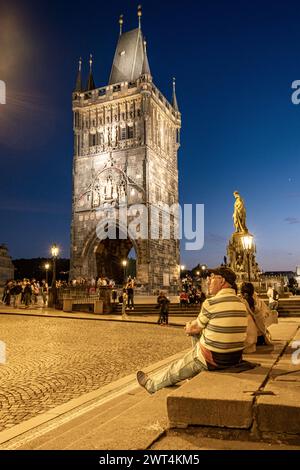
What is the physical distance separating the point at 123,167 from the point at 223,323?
123 ft

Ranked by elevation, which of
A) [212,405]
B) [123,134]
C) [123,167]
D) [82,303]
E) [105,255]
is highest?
[123,134]

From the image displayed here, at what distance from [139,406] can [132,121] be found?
1543 inches

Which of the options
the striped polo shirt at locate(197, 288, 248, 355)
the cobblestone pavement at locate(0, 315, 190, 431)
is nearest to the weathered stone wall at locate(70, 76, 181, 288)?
the cobblestone pavement at locate(0, 315, 190, 431)

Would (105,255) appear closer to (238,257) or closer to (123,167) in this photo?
(123,167)

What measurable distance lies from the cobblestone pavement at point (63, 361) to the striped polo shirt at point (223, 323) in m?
2.01

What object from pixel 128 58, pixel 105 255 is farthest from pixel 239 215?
pixel 128 58

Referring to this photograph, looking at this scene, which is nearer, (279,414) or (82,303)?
(279,414)

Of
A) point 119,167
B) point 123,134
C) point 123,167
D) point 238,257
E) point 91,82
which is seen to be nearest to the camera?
point 238,257

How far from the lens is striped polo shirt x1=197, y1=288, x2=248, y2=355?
3.34 metres

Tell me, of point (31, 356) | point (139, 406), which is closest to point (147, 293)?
point (31, 356)

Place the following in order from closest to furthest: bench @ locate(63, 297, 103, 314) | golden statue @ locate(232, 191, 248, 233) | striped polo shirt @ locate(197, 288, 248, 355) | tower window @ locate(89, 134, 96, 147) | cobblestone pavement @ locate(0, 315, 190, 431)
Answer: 1. striped polo shirt @ locate(197, 288, 248, 355)
2. cobblestone pavement @ locate(0, 315, 190, 431)
3. bench @ locate(63, 297, 103, 314)
4. golden statue @ locate(232, 191, 248, 233)
5. tower window @ locate(89, 134, 96, 147)

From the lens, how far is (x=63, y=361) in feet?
22.7

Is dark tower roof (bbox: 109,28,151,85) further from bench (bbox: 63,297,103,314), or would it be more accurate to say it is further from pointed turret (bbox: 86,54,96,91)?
bench (bbox: 63,297,103,314)
